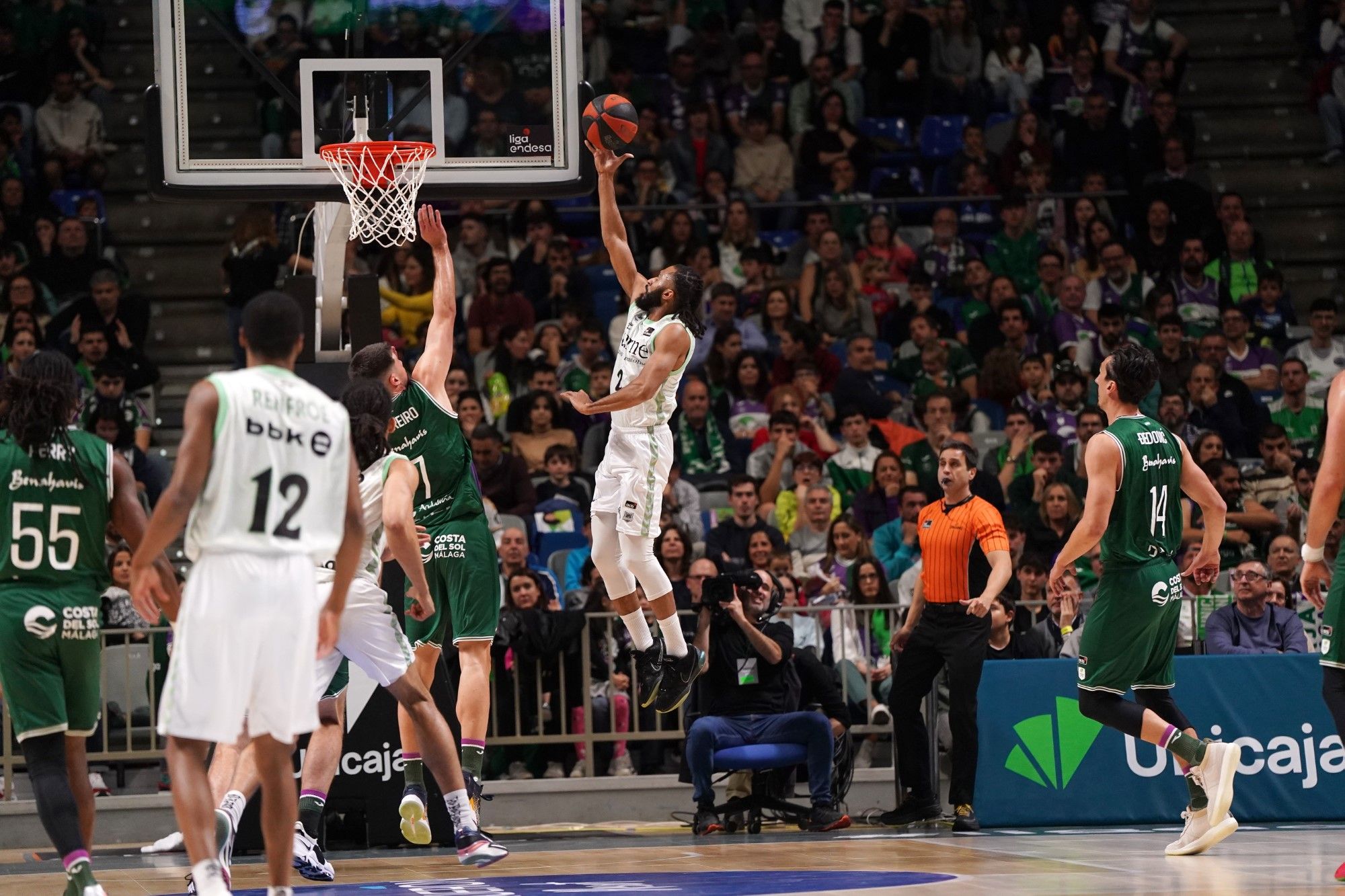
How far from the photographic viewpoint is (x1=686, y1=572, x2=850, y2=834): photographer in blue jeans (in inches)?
451

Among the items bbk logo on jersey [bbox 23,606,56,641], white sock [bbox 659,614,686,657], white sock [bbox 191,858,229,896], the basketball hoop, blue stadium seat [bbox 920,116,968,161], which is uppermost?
blue stadium seat [bbox 920,116,968,161]

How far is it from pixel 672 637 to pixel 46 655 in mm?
3769

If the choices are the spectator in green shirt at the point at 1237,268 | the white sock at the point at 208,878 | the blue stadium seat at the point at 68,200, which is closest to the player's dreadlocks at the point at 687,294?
the white sock at the point at 208,878

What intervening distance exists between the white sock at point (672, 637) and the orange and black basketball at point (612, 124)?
8.50ft

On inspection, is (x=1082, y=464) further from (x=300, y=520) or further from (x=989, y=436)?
(x=300, y=520)

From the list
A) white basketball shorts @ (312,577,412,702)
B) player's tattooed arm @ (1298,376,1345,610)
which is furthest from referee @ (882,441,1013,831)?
white basketball shorts @ (312,577,412,702)

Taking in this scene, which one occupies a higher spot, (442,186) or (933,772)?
(442,186)

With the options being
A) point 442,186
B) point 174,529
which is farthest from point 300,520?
point 442,186

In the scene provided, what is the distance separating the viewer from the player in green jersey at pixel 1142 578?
925 cm

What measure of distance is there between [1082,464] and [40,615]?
9646 mm

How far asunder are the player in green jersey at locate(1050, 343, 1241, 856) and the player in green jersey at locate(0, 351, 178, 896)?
473 centimetres

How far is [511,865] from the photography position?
9.29 m

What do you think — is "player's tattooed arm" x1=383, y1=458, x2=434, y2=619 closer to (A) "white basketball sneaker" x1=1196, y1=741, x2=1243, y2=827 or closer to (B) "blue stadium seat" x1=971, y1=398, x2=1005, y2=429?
(A) "white basketball sneaker" x1=1196, y1=741, x2=1243, y2=827

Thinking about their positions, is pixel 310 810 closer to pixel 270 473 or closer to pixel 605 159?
pixel 270 473
